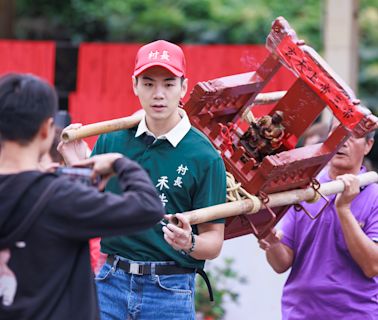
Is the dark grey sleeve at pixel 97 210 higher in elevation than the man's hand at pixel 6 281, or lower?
higher

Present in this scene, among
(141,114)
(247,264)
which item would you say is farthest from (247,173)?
(247,264)

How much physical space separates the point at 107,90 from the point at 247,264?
8.17ft

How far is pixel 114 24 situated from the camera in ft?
46.0

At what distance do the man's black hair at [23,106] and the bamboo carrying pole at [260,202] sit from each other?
88 cm

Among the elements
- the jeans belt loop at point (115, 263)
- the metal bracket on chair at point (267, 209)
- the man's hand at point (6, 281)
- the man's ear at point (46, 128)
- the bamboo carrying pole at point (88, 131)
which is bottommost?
the man's hand at point (6, 281)

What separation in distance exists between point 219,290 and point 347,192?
9.45ft

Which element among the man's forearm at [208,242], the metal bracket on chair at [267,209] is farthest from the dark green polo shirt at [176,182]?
the metal bracket on chair at [267,209]

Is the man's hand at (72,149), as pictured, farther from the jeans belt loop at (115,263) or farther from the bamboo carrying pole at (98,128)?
the jeans belt loop at (115,263)

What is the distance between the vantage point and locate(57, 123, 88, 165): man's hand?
407 centimetres

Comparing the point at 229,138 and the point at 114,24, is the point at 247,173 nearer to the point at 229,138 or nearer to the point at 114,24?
the point at 229,138

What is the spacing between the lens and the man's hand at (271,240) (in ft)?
15.4

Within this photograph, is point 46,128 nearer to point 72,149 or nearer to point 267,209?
point 72,149

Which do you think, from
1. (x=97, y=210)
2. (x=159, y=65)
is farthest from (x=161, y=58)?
(x=97, y=210)

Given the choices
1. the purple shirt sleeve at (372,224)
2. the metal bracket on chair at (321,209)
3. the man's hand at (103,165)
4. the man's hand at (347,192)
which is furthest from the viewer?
the purple shirt sleeve at (372,224)
